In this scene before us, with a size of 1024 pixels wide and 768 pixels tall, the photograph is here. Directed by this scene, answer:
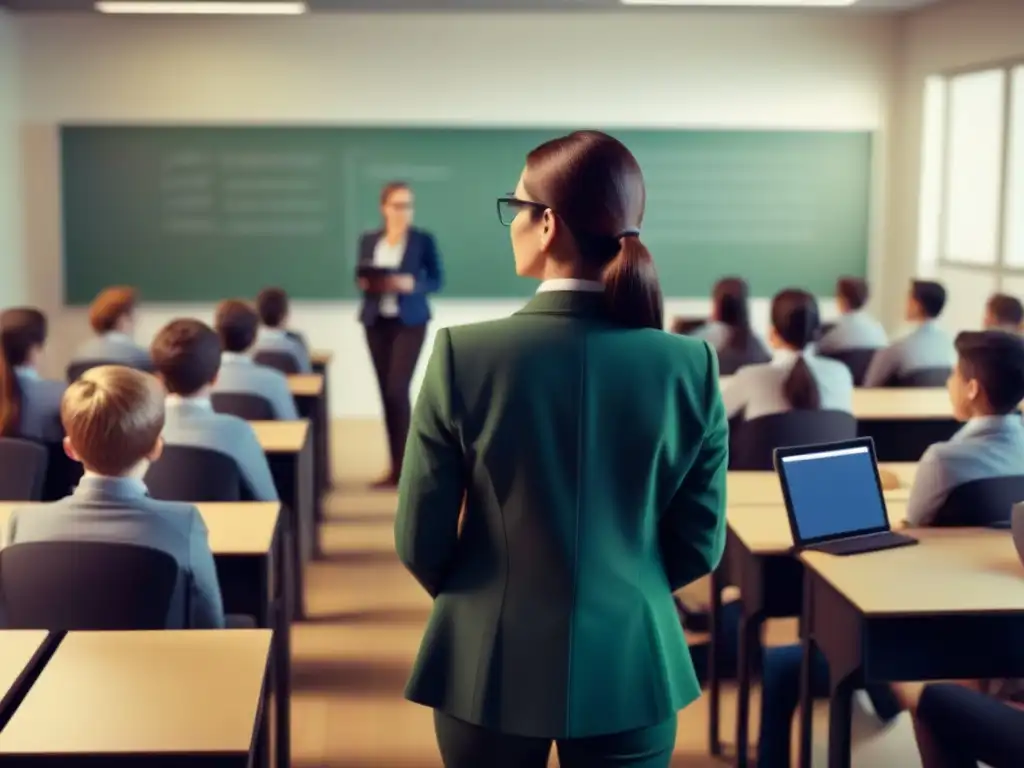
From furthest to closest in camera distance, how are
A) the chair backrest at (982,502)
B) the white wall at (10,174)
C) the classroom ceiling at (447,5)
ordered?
Answer: the white wall at (10,174) → the classroom ceiling at (447,5) → the chair backrest at (982,502)

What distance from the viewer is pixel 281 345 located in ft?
19.8

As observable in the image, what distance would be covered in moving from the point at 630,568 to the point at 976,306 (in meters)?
6.69

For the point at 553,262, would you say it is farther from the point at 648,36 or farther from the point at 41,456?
the point at 648,36

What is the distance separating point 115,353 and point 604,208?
4.22 metres

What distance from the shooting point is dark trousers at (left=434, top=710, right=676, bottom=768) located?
1.65 m

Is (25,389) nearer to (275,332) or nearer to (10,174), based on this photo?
(275,332)

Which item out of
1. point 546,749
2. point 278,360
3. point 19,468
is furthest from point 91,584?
point 278,360

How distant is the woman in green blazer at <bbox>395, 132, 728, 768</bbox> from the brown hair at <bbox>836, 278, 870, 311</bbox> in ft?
16.1

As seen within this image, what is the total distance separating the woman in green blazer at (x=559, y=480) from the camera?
160 centimetres

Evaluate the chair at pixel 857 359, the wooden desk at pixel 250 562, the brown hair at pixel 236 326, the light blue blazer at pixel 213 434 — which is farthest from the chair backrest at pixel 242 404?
the chair at pixel 857 359

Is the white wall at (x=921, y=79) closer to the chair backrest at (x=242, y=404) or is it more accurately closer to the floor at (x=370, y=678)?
the floor at (x=370, y=678)

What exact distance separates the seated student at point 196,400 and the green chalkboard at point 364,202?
511 centimetres

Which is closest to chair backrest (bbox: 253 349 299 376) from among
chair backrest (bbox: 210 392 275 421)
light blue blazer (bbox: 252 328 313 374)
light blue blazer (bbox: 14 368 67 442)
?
light blue blazer (bbox: 252 328 313 374)

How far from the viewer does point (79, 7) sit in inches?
318
